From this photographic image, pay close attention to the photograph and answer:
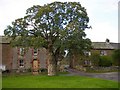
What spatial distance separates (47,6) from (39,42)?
5.75 metres

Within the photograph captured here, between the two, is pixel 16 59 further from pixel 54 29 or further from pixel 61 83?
pixel 61 83

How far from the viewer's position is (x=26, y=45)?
44.5 metres

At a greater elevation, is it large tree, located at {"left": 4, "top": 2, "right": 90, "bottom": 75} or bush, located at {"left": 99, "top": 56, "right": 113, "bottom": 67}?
large tree, located at {"left": 4, "top": 2, "right": 90, "bottom": 75}

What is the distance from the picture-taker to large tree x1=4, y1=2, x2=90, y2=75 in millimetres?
42688

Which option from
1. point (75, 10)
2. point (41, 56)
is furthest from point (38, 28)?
point (41, 56)

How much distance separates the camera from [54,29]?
43.8 m

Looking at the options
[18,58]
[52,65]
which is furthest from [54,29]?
[18,58]

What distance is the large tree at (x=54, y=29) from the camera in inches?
1681

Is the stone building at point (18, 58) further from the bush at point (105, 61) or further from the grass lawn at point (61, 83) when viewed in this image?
the grass lawn at point (61, 83)

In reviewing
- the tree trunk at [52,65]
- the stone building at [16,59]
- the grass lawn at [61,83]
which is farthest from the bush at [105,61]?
the grass lawn at [61,83]

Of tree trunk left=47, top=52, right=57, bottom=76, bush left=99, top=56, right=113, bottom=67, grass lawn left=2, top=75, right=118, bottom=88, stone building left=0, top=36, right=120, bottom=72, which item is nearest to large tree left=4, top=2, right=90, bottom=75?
tree trunk left=47, top=52, right=57, bottom=76

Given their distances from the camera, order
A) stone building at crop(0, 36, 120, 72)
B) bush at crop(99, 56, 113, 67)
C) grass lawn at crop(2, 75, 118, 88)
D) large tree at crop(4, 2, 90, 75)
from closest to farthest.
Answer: grass lawn at crop(2, 75, 118, 88) → large tree at crop(4, 2, 90, 75) → stone building at crop(0, 36, 120, 72) → bush at crop(99, 56, 113, 67)

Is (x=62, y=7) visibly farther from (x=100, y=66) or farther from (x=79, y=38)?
(x=100, y=66)

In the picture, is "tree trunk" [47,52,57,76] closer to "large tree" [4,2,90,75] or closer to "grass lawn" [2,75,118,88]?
"large tree" [4,2,90,75]
